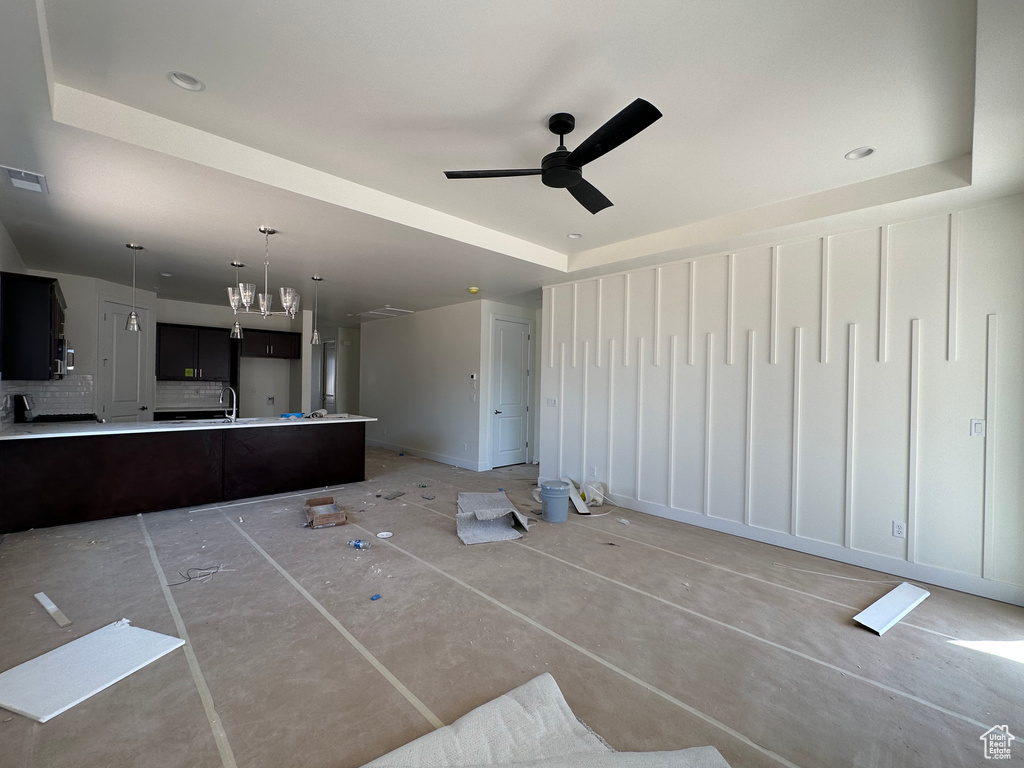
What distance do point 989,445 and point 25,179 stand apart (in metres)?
7.04

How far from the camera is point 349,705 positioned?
1984mm

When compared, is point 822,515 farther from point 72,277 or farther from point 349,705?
point 72,277

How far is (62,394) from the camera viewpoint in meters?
6.10

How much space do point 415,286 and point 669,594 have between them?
16.2ft

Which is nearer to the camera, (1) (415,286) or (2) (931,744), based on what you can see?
(2) (931,744)

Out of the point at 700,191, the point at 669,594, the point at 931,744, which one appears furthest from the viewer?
the point at 700,191

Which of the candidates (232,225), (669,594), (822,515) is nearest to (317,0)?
(232,225)

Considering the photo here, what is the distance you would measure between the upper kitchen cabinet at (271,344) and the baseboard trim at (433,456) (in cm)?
243

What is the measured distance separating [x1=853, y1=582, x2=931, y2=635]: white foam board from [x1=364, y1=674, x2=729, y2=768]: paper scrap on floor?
1729 mm

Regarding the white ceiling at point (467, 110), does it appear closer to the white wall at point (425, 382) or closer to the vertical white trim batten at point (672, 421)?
the vertical white trim batten at point (672, 421)

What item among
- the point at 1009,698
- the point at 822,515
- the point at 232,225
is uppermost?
the point at 232,225

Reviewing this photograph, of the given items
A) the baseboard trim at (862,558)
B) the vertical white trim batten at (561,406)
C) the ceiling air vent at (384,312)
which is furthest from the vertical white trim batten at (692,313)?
the ceiling air vent at (384,312)

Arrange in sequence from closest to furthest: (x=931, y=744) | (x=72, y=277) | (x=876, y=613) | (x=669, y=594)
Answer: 1. (x=931, y=744)
2. (x=876, y=613)
3. (x=669, y=594)
4. (x=72, y=277)

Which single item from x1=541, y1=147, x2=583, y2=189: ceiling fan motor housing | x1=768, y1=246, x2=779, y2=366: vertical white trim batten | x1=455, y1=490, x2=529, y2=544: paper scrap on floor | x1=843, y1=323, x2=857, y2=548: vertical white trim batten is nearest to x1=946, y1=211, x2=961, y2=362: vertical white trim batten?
x1=843, y1=323, x2=857, y2=548: vertical white trim batten
